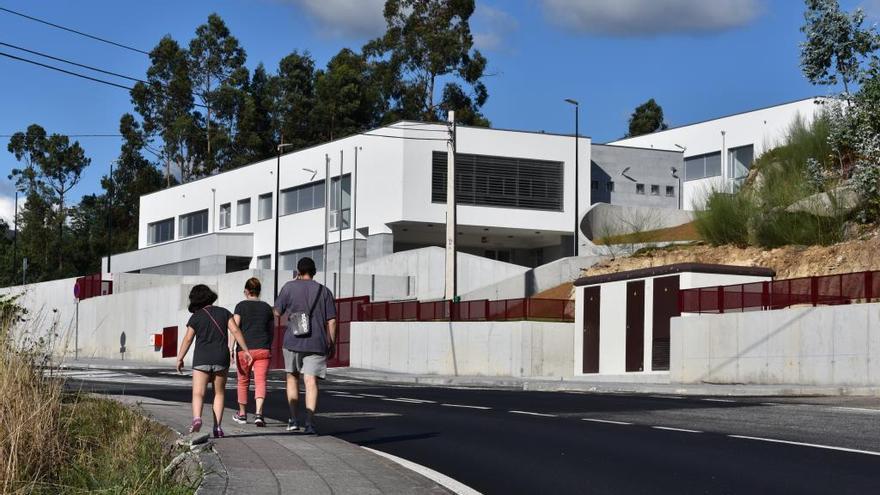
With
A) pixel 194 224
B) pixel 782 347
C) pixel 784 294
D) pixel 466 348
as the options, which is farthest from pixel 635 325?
pixel 194 224

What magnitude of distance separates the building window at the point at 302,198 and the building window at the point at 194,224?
9491 millimetres

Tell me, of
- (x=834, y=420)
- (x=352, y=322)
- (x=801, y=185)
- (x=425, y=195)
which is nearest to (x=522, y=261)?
(x=425, y=195)

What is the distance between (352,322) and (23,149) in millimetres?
62490

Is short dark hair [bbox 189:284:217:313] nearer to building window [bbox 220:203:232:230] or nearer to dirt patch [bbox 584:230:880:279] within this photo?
dirt patch [bbox 584:230:880:279]

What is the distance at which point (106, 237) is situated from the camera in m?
105

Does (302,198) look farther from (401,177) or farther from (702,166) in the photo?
(702,166)

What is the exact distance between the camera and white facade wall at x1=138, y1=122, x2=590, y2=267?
61.9 meters

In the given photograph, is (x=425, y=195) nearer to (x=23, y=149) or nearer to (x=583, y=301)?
(x=583, y=301)

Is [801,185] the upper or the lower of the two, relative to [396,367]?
upper

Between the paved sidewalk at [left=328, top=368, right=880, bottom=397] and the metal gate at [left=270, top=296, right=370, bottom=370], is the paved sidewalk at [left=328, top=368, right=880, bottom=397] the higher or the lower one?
the lower one

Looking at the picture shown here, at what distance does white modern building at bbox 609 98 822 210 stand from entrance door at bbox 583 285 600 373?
32.4m

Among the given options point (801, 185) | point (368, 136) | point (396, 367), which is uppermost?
point (368, 136)

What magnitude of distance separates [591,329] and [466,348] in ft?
18.0

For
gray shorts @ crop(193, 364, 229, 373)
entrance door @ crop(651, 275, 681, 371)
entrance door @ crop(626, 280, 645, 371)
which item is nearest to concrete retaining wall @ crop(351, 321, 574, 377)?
entrance door @ crop(626, 280, 645, 371)
